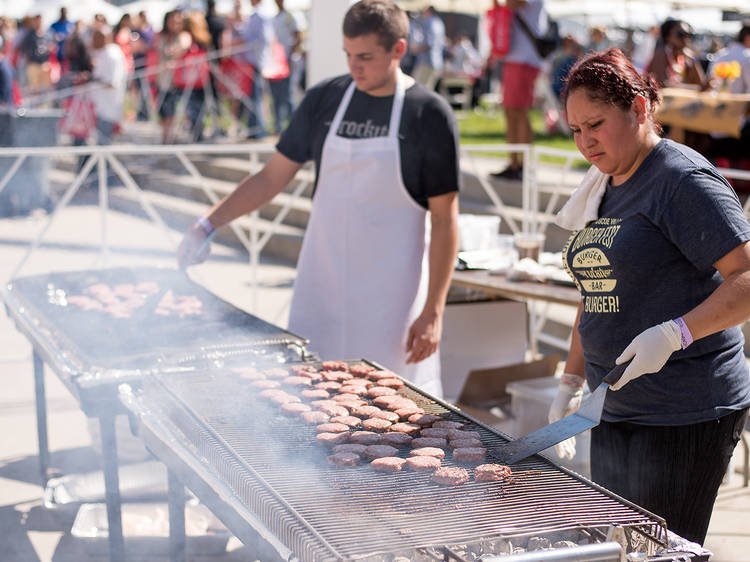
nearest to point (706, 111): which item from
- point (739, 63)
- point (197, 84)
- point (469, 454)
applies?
point (739, 63)

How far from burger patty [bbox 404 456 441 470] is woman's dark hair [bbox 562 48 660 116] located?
3.24 ft

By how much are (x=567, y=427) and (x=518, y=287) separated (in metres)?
2.22

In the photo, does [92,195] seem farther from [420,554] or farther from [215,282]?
[420,554]

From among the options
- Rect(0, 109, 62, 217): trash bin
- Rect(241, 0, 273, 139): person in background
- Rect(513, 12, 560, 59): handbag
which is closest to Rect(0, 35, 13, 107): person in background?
Rect(0, 109, 62, 217): trash bin

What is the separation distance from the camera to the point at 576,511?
6.09ft

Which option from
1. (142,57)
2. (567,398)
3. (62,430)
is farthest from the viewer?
(142,57)

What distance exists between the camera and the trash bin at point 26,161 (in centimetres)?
1024

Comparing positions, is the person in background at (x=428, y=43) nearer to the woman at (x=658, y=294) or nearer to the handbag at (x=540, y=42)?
the handbag at (x=540, y=42)

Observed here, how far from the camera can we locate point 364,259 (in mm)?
3482

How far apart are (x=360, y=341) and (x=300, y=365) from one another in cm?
76

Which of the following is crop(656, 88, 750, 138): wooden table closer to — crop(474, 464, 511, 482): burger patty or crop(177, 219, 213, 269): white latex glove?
crop(177, 219, 213, 269): white latex glove

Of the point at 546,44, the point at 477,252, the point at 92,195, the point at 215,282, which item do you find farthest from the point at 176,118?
the point at 477,252

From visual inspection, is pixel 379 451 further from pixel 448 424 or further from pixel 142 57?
pixel 142 57

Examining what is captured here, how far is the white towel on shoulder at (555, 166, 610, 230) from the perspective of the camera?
2.41 metres
